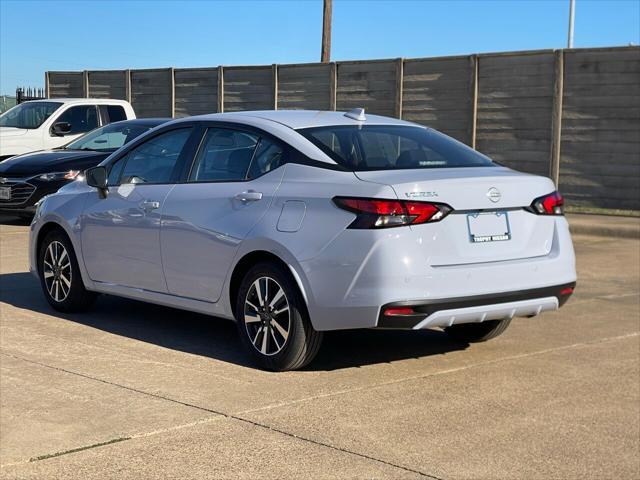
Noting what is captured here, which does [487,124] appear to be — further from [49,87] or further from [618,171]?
[49,87]

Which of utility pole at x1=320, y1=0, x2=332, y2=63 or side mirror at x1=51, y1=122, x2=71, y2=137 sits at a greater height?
utility pole at x1=320, y1=0, x2=332, y2=63

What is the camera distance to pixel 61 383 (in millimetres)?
5867

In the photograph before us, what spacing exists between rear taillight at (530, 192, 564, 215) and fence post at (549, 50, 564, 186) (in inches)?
479

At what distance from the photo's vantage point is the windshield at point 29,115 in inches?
668

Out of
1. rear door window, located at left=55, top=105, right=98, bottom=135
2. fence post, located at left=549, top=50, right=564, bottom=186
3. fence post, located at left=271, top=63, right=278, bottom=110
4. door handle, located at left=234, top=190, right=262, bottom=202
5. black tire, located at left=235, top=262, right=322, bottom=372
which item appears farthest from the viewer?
fence post, located at left=271, top=63, right=278, bottom=110

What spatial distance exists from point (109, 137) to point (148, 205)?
759 cm

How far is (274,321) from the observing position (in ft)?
20.3

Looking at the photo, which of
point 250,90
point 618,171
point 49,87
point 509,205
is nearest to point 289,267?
point 509,205

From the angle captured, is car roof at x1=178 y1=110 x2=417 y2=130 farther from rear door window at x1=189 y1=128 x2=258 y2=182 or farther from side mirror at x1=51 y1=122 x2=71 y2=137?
side mirror at x1=51 y1=122 x2=71 y2=137

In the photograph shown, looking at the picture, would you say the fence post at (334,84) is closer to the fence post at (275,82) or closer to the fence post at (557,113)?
the fence post at (275,82)

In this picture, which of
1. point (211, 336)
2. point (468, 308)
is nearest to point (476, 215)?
point (468, 308)

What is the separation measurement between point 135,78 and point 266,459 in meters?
23.0

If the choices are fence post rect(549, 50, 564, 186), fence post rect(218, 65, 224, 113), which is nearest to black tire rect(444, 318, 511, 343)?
fence post rect(549, 50, 564, 186)

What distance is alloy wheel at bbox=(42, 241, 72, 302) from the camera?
8.01m
